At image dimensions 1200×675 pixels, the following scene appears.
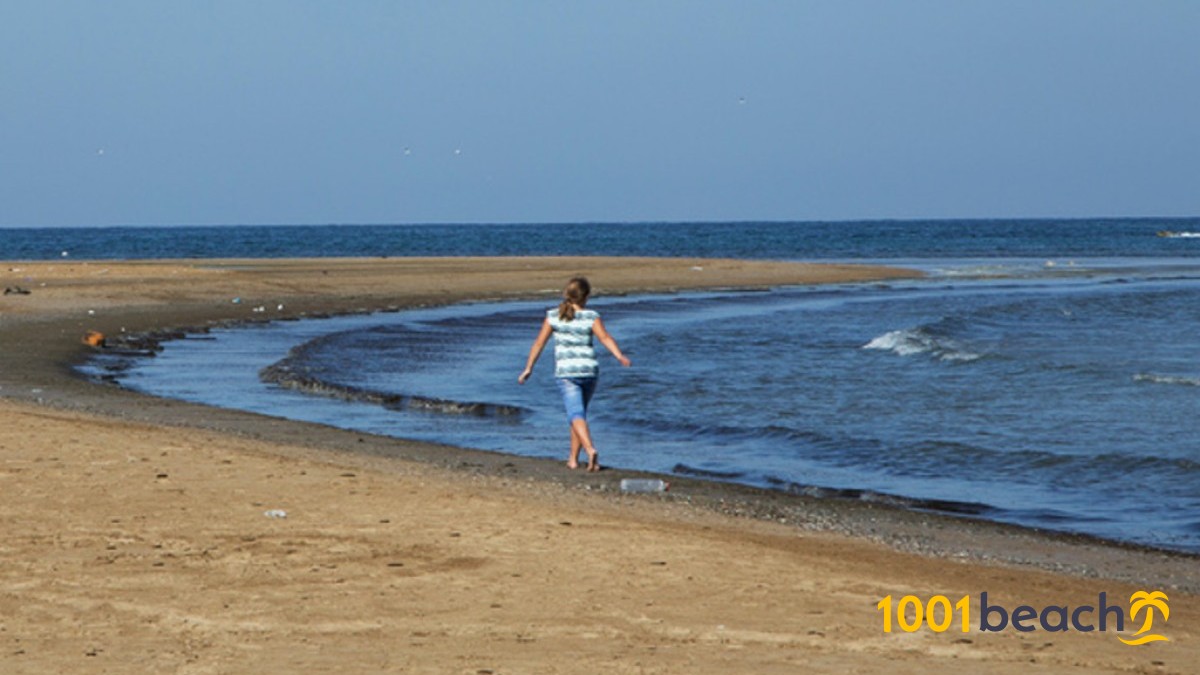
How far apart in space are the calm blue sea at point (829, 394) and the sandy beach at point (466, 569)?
4.93 feet

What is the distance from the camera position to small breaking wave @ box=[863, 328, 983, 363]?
2427 cm

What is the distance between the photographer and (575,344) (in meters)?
12.9

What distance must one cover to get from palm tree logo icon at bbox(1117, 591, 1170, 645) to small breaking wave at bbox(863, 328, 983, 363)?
1518 cm

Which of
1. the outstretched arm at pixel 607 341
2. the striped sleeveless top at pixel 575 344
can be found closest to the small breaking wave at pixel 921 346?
the striped sleeveless top at pixel 575 344

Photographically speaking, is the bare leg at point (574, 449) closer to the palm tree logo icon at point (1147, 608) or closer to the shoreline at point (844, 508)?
the shoreline at point (844, 508)

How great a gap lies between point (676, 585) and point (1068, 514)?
15.3 ft

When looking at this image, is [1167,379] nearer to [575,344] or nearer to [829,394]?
[829,394]

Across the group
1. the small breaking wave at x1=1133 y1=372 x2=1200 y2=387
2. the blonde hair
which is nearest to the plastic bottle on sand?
the blonde hair

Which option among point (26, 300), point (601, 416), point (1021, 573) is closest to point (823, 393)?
point (601, 416)

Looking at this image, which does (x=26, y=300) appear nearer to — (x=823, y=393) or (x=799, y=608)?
(x=823, y=393)

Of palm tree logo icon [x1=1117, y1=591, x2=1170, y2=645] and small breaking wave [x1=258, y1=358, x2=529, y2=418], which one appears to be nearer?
palm tree logo icon [x1=1117, y1=591, x2=1170, y2=645]

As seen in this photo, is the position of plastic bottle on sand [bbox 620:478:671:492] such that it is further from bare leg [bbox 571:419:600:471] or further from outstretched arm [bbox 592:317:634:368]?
outstretched arm [bbox 592:317:634:368]

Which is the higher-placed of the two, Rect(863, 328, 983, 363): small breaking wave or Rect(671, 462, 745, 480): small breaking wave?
Rect(863, 328, 983, 363): small breaking wave

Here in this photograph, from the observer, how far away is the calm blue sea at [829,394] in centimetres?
1334
